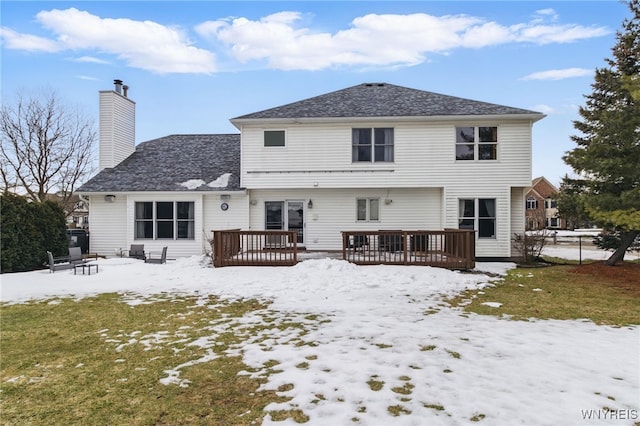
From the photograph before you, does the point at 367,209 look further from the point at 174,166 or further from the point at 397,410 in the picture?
the point at 397,410

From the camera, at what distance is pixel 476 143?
14883 millimetres

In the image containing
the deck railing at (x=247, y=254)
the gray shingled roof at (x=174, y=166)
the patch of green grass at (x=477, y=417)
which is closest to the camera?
the patch of green grass at (x=477, y=417)

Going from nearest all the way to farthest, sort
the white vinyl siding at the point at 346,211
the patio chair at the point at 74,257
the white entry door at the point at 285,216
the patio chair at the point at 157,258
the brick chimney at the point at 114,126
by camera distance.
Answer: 1. the patio chair at the point at 74,257
2. the patio chair at the point at 157,258
3. the white vinyl siding at the point at 346,211
4. the white entry door at the point at 285,216
5. the brick chimney at the point at 114,126

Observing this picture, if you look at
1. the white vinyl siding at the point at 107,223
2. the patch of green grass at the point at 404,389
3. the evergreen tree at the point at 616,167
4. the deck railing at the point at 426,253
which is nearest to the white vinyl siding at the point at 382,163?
the evergreen tree at the point at 616,167

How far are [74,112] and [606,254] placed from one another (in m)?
34.7

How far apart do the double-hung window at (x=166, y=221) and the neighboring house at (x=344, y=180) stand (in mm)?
42

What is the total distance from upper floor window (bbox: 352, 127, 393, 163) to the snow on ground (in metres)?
7.24

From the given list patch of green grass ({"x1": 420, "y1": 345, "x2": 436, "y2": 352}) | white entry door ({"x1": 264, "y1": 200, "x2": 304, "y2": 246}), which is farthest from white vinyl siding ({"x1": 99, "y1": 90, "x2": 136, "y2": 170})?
patch of green grass ({"x1": 420, "y1": 345, "x2": 436, "y2": 352})

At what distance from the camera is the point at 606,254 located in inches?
714

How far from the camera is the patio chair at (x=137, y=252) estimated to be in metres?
14.8

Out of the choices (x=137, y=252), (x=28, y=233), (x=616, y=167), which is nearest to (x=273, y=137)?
(x=137, y=252)

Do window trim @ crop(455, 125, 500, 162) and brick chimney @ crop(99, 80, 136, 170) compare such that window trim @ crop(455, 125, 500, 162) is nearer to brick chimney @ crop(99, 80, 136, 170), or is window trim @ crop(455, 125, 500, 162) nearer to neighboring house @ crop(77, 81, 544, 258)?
neighboring house @ crop(77, 81, 544, 258)

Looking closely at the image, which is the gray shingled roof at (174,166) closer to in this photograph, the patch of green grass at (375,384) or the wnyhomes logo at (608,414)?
the patch of green grass at (375,384)

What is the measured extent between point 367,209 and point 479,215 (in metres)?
4.43
